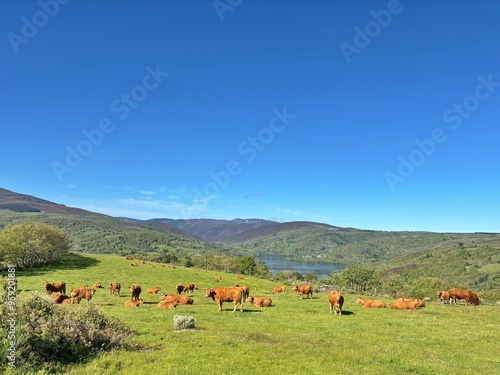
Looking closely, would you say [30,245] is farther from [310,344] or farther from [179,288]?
[310,344]

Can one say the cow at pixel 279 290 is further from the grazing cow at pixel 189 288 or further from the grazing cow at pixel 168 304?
the grazing cow at pixel 168 304

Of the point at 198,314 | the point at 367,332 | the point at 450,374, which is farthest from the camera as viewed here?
the point at 198,314

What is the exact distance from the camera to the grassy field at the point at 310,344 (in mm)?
11430

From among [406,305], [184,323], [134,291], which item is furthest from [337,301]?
[134,291]

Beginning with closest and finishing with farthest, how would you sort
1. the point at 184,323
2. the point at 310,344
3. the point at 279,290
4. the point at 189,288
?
the point at 310,344 < the point at 184,323 < the point at 189,288 < the point at 279,290

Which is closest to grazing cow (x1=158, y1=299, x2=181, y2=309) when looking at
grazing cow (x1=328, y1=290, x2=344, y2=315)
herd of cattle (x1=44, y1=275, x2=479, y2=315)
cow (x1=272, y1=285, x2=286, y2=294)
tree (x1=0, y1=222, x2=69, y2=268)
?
herd of cattle (x1=44, y1=275, x2=479, y2=315)

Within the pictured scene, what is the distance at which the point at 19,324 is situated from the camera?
1090 centimetres

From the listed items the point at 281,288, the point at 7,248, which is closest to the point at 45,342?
the point at 281,288

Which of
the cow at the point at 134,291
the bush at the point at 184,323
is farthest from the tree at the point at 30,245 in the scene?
the bush at the point at 184,323

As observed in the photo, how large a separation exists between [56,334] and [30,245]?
60.8 m

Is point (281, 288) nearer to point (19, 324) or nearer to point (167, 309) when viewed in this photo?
point (167, 309)

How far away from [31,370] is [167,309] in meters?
16.3

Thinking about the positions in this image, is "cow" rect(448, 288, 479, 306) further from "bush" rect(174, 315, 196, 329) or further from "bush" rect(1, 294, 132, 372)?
"bush" rect(1, 294, 132, 372)

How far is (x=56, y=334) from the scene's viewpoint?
37.9 ft
